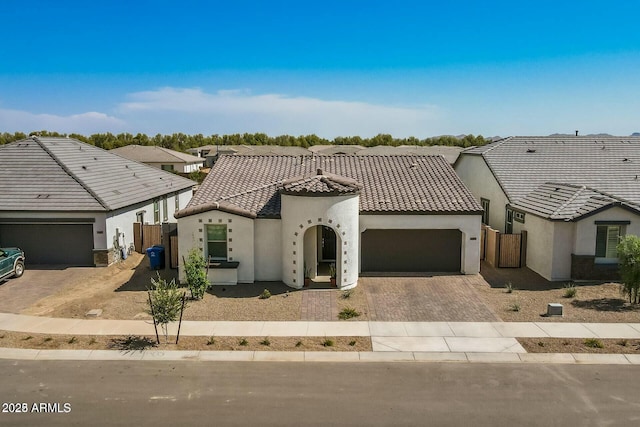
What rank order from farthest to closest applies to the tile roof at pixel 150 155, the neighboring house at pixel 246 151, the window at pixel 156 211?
the neighboring house at pixel 246 151
the tile roof at pixel 150 155
the window at pixel 156 211

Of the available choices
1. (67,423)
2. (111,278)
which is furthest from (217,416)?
(111,278)

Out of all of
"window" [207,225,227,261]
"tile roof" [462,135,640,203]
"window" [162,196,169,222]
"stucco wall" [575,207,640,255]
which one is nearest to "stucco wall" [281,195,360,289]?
"window" [207,225,227,261]

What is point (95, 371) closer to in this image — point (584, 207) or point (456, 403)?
point (456, 403)

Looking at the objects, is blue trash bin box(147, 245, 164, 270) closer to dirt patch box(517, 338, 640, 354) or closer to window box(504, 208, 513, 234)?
dirt patch box(517, 338, 640, 354)

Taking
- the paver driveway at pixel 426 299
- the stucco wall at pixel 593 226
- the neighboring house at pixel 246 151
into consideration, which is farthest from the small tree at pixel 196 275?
the neighboring house at pixel 246 151

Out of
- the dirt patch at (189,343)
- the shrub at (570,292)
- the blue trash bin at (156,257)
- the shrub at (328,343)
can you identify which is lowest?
the dirt patch at (189,343)

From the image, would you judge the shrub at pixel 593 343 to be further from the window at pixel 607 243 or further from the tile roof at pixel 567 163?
the tile roof at pixel 567 163
